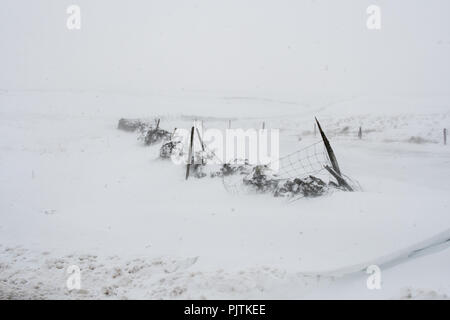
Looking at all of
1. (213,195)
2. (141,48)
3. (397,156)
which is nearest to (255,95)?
(397,156)

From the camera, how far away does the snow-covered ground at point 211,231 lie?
5.21m

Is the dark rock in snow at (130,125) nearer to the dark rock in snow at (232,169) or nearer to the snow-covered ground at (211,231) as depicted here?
the snow-covered ground at (211,231)

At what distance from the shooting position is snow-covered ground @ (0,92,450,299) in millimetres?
5215

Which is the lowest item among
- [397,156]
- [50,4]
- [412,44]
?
[397,156]

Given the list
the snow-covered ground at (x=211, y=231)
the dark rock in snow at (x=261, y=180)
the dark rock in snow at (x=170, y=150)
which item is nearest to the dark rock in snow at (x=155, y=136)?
the snow-covered ground at (x=211, y=231)

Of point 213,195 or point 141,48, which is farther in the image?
point 141,48

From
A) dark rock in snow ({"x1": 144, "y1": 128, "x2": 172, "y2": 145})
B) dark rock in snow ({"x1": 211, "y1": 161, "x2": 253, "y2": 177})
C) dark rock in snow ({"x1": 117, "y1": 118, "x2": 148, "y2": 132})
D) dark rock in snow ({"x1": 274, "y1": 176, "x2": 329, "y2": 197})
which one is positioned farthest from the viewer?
dark rock in snow ({"x1": 117, "y1": 118, "x2": 148, "y2": 132})

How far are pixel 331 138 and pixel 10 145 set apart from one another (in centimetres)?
2013

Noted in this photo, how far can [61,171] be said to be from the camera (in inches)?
564

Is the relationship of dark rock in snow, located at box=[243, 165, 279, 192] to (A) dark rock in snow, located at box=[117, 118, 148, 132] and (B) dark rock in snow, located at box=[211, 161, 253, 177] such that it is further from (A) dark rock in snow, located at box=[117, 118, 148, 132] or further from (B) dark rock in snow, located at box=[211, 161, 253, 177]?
(A) dark rock in snow, located at box=[117, 118, 148, 132]

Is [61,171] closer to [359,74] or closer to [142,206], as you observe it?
[142,206]

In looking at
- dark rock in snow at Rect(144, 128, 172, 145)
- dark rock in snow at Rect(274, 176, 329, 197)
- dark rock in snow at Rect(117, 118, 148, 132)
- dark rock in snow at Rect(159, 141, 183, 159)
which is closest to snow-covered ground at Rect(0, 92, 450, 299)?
dark rock in snow at Rect(274, 176, 329, 197)

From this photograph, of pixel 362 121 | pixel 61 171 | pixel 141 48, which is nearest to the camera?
pixel 61 171

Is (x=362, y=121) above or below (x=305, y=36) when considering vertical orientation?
below
